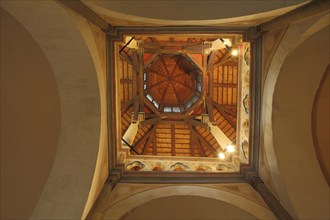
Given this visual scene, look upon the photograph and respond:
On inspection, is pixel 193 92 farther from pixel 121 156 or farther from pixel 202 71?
pixel 121 156

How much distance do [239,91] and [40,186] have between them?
5.71m

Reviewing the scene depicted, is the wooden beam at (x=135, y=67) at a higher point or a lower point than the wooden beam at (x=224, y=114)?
higher

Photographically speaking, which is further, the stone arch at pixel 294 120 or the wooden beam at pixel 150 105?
the wooden beam at pixel 150 105

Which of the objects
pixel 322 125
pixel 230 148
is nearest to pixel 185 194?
pixel 230 148

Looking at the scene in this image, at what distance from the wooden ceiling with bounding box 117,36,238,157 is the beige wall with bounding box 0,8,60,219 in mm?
7375

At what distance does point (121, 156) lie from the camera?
26.4ft

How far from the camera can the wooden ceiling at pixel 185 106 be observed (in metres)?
14.2

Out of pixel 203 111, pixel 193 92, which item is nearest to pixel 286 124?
pixel 203 111

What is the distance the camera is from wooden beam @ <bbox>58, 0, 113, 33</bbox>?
4744 millimetres

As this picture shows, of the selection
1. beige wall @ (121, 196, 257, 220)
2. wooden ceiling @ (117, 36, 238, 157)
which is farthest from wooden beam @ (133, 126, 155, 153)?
beige wall @ (121, 196, 257, 220)

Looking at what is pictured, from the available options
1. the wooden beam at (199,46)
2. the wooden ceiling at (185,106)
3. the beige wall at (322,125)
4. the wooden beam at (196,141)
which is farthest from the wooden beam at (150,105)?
the beige wall at (322,125)

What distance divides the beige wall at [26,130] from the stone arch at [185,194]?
1.77m

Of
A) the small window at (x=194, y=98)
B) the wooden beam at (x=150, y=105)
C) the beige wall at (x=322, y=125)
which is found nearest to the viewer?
the beige wall at (x=322, y=125)

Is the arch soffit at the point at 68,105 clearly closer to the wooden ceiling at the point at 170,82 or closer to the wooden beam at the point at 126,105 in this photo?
the wooden beam at the point at 126,105
